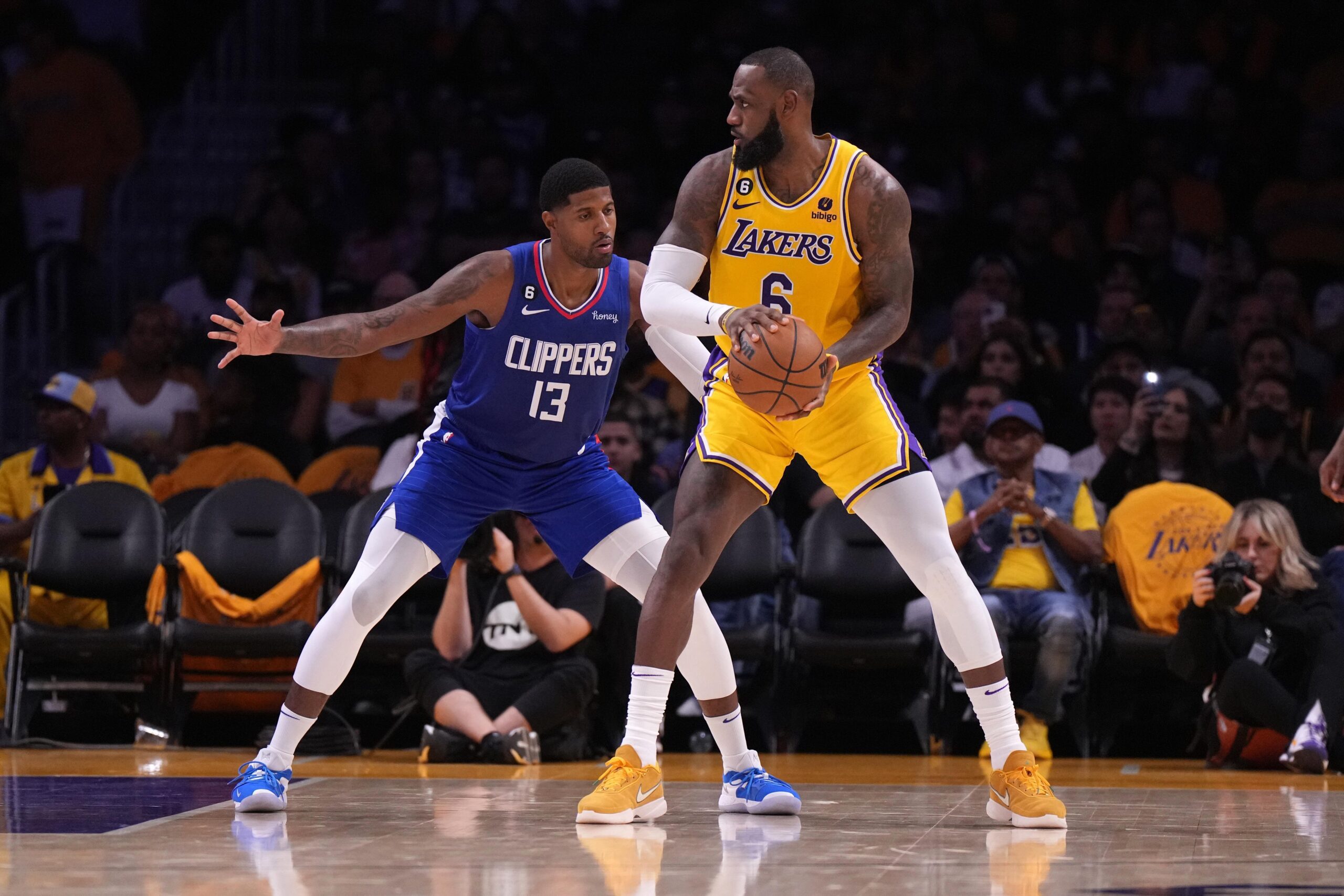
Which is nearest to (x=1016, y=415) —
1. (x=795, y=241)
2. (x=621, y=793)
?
(x=795, y=241)

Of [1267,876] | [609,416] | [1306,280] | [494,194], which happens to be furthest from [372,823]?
[1306,280]

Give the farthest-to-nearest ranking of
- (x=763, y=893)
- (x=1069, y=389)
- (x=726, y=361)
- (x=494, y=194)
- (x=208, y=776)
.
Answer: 1. (x=494, y=194)
2. (x=1069, y=389)
3. (x=208, y=776)
4. (x=726, y=361)
5. (x=763, y=893)

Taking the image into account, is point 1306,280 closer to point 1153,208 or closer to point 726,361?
point 1153,208

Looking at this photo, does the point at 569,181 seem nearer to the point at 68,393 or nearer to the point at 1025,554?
the point at 1025,554

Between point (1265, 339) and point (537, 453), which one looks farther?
point (1265, 339)

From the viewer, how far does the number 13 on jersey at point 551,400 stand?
552cm

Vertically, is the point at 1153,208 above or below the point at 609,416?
above

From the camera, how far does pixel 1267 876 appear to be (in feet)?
13.2

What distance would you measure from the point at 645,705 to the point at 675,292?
1.16m

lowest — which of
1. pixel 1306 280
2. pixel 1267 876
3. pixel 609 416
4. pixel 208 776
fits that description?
pixel 208 776

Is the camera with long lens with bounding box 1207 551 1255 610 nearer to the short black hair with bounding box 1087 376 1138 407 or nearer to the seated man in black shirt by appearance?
the short black hair with bounding box 1087 376 1138 407

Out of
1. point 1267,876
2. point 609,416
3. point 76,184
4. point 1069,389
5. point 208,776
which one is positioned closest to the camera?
point 1267,876

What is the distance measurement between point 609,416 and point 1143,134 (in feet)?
15.6

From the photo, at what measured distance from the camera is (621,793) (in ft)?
16.1
